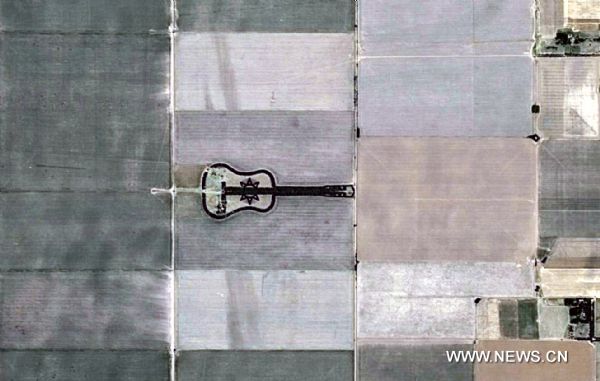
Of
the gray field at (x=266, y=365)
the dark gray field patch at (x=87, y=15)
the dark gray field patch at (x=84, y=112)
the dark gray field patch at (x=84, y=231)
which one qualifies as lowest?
the gray field at (x=266, y=365)

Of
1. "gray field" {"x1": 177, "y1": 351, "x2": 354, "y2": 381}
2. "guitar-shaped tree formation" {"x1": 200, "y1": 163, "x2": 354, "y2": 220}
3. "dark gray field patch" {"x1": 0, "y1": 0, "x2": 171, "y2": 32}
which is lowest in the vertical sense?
"gray field" {"x1": 177, "y1": 351, "x2": 354, "y2": 381}

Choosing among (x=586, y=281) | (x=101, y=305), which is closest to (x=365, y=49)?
(x=586, y=281)

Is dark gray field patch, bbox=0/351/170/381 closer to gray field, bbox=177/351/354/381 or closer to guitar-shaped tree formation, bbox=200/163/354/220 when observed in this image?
gray field, bbox=177/351/354/381

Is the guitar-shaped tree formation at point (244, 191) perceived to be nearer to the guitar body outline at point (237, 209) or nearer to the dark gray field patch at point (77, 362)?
the guitar body outline at point (237, 209)

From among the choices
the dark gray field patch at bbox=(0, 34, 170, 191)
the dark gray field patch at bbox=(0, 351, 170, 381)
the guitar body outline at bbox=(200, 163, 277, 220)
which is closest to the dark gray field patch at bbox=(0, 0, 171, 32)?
the dark gray field patch at bbox=(0, 34, 170, 191)

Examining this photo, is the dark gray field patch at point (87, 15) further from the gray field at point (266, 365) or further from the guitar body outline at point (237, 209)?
the gray field at point (266, 365)

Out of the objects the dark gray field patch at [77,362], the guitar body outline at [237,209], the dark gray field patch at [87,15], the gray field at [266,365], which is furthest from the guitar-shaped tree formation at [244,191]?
the dark gray field patch at [77,362]

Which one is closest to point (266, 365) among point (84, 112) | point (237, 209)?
point (237, 209)

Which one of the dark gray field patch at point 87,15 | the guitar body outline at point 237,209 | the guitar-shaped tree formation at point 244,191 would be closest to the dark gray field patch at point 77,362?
the guitar body outline at point 237,209

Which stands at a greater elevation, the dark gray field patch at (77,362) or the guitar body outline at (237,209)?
the guitar body outline at (237,209)

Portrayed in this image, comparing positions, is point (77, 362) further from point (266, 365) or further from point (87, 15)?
point (87, 15)
